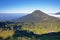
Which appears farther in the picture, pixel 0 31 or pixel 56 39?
pixel 0 31

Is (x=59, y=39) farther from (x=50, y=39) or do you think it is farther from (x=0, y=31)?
(x=0, y=31)

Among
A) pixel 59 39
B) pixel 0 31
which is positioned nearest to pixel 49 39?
pixel 59 39

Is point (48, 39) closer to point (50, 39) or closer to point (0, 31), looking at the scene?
point (50, 39)

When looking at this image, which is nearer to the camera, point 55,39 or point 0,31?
point 55,39

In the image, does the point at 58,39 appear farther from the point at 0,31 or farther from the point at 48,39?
the point at 0,31

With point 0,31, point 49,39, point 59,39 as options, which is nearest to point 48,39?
point 49,39

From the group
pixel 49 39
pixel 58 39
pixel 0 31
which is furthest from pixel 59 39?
pixel 0 31

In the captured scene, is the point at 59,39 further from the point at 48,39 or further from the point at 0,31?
the point at 0,31
